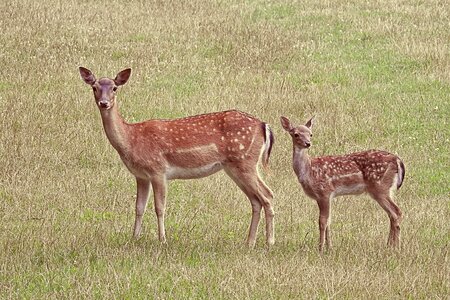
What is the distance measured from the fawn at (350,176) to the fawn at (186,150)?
0.47 metres

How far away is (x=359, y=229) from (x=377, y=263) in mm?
1487

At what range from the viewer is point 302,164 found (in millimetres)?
10227

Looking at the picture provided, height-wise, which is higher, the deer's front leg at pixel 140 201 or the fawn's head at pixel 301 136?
the fawn's head at pixel 301 136

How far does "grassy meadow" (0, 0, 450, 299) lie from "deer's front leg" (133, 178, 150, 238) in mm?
127

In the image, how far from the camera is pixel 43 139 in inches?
554

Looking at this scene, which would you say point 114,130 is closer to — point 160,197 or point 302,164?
point 160,197

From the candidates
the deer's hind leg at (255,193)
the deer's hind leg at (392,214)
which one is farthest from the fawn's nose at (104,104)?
the deer's hind leg at (392,214)

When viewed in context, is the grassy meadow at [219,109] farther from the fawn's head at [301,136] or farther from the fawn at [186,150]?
the fawn's head at [301,136]

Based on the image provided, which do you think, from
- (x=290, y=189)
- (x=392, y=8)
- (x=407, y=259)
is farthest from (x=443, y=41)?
(x=407, y=259)

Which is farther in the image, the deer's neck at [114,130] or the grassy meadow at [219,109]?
the deer's neck at [114,130]

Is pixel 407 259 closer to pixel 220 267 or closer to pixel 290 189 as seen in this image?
pixel 220 267

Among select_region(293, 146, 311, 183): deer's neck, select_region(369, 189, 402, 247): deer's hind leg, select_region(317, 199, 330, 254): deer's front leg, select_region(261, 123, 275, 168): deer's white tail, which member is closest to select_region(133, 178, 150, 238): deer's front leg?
select_region(261, 123, 275, 168): deer's white tail

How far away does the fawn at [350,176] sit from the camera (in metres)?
10.1

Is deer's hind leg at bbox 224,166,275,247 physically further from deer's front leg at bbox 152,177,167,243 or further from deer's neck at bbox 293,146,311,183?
deer's front leg at bbox 152,177,167,243
